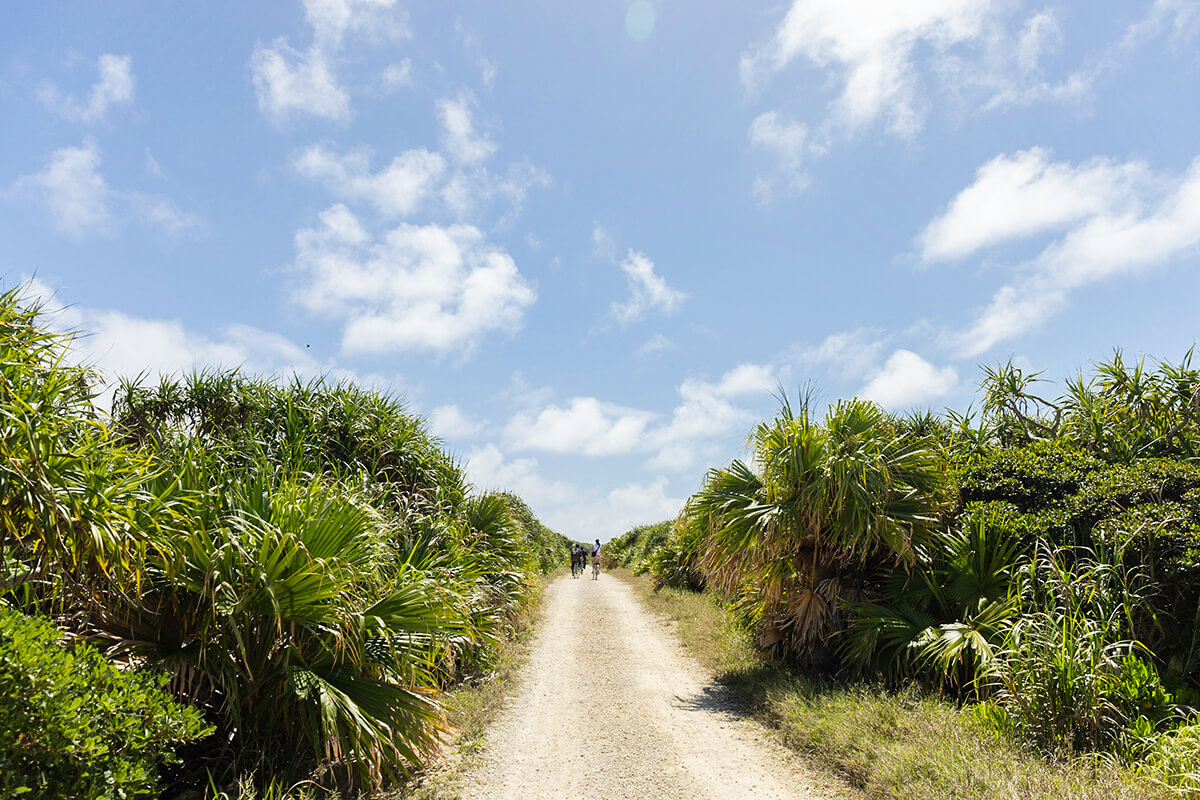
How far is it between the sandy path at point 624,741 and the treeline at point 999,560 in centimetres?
189

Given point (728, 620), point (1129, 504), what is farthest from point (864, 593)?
point (728, 620)

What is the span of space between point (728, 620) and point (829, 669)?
4.57 m

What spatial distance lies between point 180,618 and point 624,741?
15.2 ft

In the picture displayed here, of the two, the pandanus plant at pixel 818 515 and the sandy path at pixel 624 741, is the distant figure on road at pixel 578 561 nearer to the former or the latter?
the sandy path at pixel 624 741

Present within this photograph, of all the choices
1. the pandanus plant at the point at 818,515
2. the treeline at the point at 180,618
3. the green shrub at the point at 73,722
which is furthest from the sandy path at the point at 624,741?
the green shrub at the point at 73,722

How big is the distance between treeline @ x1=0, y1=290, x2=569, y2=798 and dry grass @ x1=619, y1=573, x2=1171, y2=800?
12.6 ft

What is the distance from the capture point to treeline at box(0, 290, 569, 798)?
318 cm

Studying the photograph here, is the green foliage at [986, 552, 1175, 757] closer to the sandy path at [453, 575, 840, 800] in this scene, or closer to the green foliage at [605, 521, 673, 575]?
the sandy path at [453, 575, 840, 800]

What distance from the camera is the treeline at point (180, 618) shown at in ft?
10.4

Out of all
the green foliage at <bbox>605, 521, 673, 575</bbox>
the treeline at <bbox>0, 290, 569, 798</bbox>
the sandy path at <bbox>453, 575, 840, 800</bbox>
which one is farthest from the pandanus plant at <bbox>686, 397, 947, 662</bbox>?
the green foliage at <bbox>605, 521, 673, 575</bbox>

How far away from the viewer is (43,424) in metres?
3.59

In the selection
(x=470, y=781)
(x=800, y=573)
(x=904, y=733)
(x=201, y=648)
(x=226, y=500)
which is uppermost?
(x=226, y=500)

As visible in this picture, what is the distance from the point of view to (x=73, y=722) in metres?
2.97

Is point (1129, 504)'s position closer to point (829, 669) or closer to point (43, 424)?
point (829, 669)
